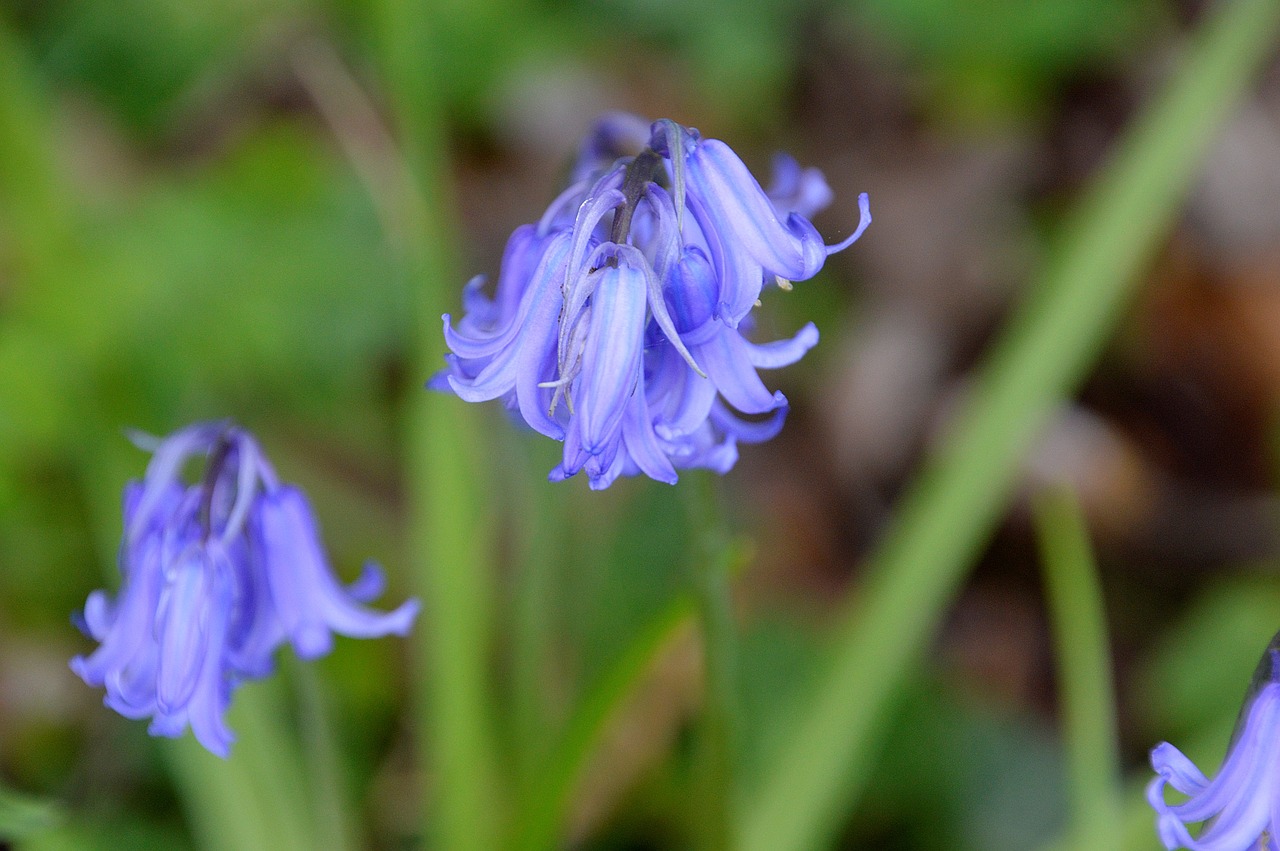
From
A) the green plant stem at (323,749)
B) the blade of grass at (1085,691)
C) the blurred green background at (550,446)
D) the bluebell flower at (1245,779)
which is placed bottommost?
the bluebell flower at (1245,779)

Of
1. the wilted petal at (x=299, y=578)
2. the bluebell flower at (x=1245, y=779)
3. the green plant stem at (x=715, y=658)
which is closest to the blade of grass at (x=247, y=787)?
the wilted petal at (x=299, y=578)

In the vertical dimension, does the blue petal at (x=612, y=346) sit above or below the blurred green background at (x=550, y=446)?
below

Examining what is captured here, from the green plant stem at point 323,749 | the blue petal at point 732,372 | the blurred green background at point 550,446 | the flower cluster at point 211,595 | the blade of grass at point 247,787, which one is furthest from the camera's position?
the blurred green background at point 550,446

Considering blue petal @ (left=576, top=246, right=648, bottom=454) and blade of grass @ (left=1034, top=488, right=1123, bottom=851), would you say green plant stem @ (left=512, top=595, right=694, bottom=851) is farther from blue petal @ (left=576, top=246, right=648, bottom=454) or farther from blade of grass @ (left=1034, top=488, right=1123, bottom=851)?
blade of grass @ (left=1034, top=488, right=1123, bottom=851)

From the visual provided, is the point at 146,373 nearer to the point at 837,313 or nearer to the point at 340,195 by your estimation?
the point at 340,195

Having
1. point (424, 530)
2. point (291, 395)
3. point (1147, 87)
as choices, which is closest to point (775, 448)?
point (291, 395)

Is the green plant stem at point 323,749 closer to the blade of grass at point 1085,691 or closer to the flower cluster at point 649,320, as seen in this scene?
the flower cluster at point 649,320
